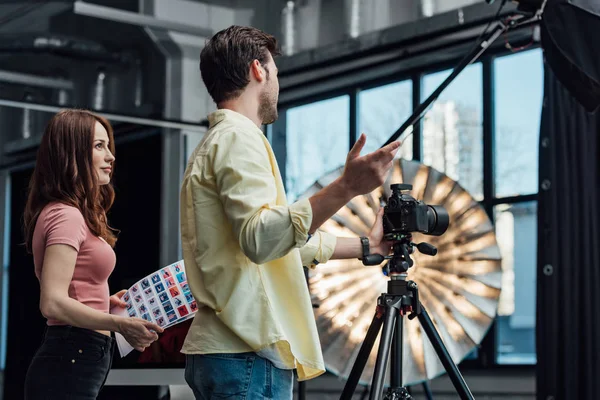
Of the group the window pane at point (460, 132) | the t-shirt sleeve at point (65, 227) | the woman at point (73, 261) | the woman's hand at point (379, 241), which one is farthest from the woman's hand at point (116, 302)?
the window pane at point (460, 132)

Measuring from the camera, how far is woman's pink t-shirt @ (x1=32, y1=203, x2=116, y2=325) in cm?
180

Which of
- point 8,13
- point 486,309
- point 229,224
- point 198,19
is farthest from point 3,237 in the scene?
point 229,224

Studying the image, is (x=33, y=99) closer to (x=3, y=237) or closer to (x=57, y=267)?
(x=3, y=237)

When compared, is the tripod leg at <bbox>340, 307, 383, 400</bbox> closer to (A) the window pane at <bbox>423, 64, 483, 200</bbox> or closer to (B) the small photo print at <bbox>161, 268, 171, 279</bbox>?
(B) the small photo print at <bbox>161, 268, 171, 279</bbox>

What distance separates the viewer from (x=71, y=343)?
1778mm

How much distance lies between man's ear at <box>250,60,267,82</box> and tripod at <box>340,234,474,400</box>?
0.62m

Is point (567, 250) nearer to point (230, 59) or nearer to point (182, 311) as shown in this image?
point (182, 311)

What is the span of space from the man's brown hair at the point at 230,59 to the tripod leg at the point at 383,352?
31.7 inches

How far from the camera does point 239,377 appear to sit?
1.41 metres

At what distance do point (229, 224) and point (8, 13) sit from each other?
3.96m

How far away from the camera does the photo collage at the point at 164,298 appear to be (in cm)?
188

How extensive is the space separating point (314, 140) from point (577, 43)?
2.95m

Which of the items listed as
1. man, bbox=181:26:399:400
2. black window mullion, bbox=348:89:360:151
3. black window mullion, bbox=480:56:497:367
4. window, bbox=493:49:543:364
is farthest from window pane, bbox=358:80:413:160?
man, bbox=181:26:399:400

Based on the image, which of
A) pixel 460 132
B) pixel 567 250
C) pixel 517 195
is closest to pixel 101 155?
pixel 567 250
